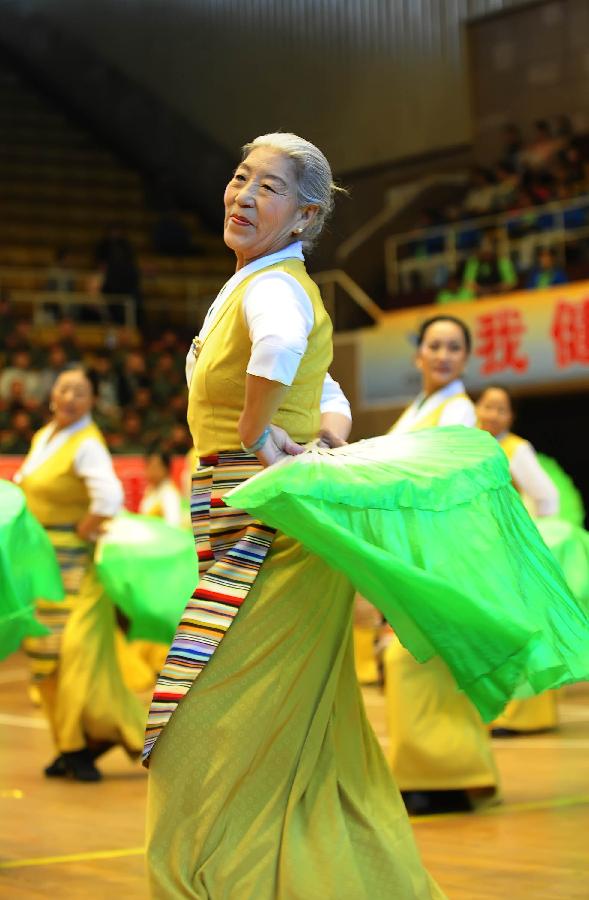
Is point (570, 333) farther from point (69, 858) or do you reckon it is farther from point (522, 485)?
point (69, 858)

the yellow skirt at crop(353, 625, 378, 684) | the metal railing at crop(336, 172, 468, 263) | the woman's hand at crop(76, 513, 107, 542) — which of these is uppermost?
the metal railing at crop(336, 172, 468, 263)

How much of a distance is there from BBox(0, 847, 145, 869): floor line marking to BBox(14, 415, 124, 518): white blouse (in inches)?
64.6

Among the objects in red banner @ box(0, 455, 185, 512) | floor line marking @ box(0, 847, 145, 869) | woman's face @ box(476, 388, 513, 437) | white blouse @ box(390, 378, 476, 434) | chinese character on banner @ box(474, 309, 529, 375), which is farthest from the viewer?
chinese character on banner @ box(474, 309, 529, 375)

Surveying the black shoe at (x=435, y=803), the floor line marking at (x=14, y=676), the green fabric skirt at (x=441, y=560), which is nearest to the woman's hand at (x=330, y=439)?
the green fabric skirt at (x=441, y=560)

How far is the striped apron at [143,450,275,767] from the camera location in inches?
Result: 110

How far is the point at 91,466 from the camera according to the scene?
18.5 feet

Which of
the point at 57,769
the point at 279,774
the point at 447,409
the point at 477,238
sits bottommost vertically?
the point at 57,769

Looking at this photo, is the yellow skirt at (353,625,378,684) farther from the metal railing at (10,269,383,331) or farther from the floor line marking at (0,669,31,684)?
the metal railing at (10,269,383,331)

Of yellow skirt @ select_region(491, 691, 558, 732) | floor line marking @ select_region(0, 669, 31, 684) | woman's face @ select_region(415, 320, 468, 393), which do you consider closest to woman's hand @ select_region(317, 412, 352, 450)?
woman's face @ select_region(415, 320, 468, 393)

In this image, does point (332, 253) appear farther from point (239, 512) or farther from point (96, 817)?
point (239, 512)

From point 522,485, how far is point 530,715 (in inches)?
43.1

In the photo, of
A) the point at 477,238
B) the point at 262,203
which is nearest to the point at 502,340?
the point at 477,238

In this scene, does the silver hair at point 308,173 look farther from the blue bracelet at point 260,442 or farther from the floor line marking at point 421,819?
the floor line marking at point 421,819

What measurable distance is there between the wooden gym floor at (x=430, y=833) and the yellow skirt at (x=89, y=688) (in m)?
0.16
